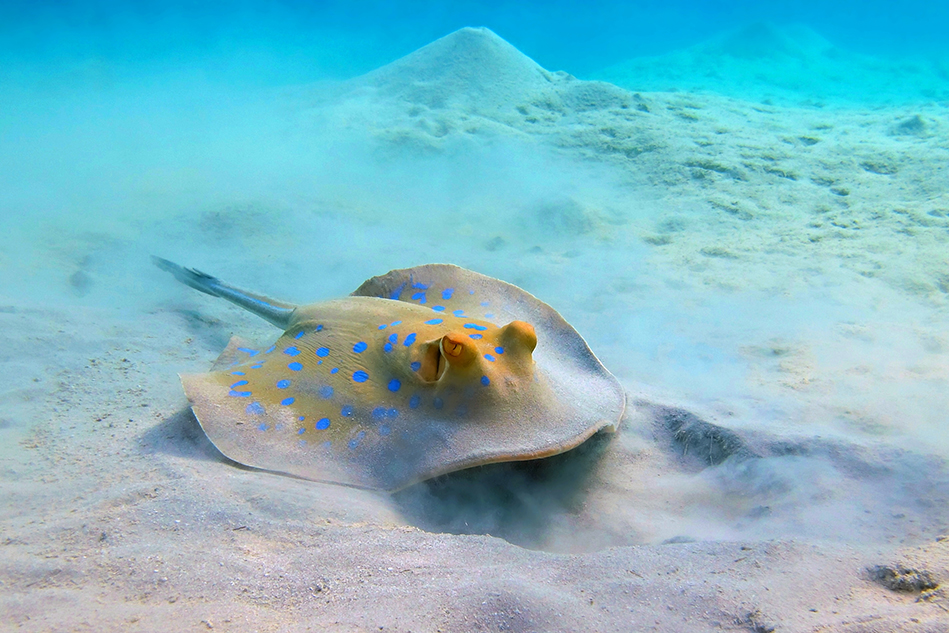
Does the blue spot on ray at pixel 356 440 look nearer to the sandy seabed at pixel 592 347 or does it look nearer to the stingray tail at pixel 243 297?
the sandy seabed at pixel 592 347

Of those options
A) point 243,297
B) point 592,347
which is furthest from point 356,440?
point 592,347

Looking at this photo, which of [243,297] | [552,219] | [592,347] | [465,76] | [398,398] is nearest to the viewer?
[398,398]

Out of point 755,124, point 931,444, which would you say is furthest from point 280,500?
point 755,124

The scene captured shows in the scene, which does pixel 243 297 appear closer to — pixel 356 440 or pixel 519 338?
pixel 356 440

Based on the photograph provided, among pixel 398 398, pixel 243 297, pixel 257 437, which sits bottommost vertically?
pixel 257 437

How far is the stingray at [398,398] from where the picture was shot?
236 cm

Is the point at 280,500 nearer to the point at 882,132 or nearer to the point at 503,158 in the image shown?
the point at 503,158

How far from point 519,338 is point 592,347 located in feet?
5.41

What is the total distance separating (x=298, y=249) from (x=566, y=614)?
5.46m

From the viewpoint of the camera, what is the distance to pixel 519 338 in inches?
106

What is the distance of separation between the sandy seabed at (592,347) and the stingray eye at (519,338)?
2.09 feet

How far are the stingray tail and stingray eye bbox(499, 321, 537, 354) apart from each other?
5.55 ft

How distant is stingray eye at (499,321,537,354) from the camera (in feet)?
8.84

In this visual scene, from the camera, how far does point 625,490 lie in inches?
106
